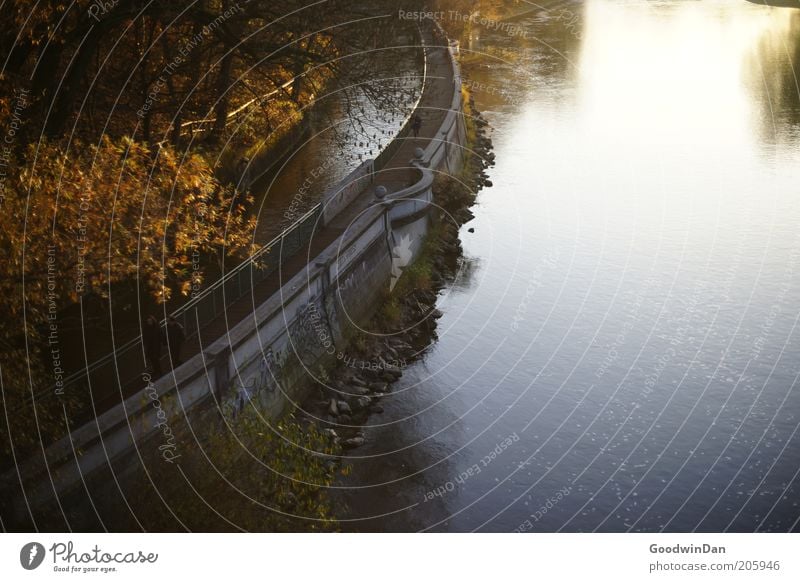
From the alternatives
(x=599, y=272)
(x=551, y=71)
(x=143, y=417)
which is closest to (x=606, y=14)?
(x=551, y=71)

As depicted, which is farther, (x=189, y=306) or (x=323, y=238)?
(x=323, y=238)

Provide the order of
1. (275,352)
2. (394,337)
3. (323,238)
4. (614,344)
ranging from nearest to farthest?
1. (275,352)
2. (614,344)
3. (323,238)
4. (394,337)

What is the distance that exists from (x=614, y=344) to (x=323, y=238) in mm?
8028

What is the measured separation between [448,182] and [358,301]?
12.2 metres

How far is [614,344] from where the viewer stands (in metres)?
29.4

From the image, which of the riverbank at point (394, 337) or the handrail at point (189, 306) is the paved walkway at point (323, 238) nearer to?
the handrail at point (189, 306)

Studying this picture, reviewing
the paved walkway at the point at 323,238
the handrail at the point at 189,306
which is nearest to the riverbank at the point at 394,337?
the paved walkway at the point at 323,238

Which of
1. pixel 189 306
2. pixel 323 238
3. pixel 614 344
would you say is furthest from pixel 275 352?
pixel 614 344

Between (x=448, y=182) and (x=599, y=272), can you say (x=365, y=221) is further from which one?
(x=448, y=182)

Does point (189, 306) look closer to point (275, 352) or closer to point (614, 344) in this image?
point (275, 352)

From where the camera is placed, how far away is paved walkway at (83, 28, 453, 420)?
19.7 m

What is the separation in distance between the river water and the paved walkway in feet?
10.9

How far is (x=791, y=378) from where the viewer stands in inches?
1071

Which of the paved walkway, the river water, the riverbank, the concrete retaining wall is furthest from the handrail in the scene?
the river water
